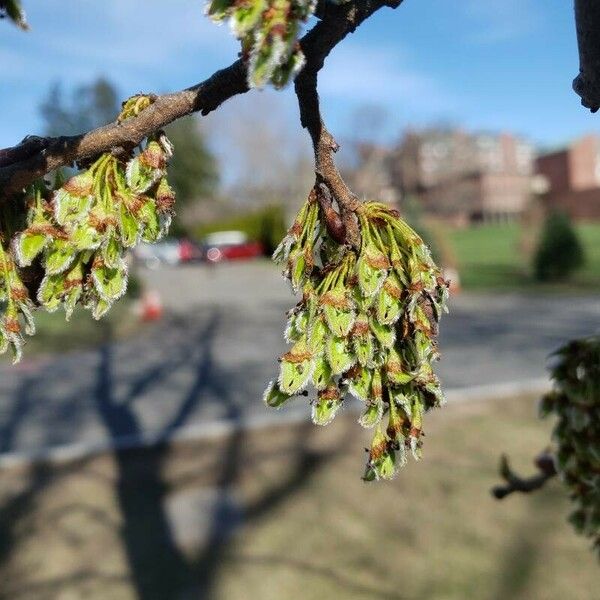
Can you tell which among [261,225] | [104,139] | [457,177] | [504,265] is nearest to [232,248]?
[261,225]

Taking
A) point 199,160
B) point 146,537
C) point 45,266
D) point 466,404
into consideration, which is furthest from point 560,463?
point 199,160

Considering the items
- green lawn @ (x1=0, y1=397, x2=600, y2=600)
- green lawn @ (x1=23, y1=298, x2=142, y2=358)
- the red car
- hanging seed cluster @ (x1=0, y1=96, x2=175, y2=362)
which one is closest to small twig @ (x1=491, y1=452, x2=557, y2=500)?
hanging seed cluster @ (x1=0, y1=96, x2=175, y2=362)

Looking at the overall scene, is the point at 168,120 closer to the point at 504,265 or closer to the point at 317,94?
the point at 317,94

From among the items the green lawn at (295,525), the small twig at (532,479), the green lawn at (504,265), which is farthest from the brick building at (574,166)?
the small twig at (532,479)

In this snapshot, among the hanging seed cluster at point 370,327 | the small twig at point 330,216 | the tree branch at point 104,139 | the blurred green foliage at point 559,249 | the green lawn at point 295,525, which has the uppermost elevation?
the tree branch at point 104,139

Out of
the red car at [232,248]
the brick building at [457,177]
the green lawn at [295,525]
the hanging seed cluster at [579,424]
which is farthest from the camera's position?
the brick building at [457,177]

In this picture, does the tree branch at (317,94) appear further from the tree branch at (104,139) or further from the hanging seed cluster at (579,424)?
the hanging seed cluster at (579,424)
